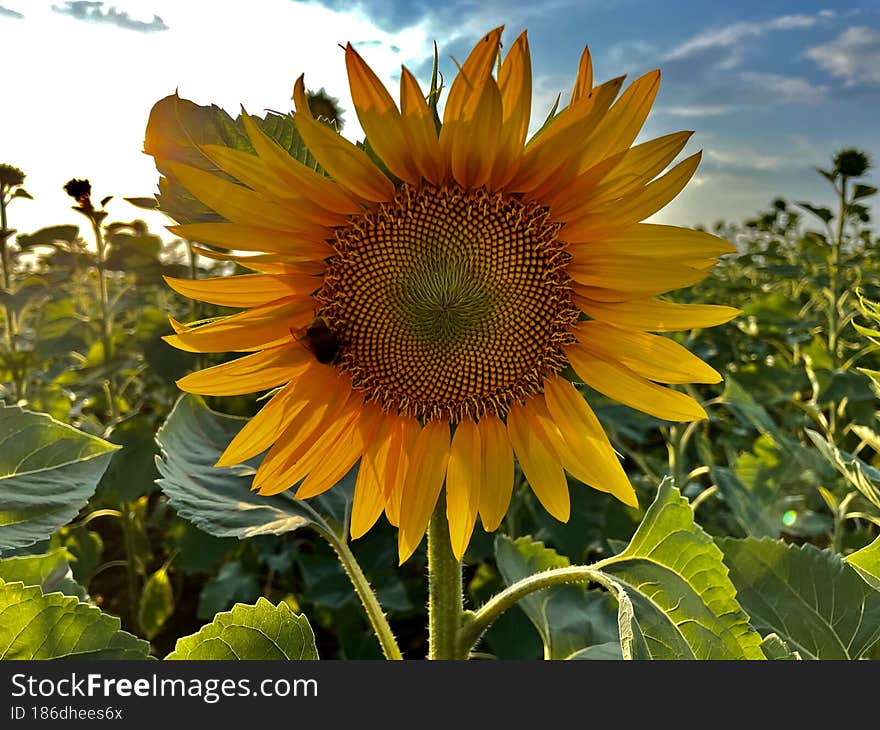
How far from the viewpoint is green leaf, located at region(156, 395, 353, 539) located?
875 millimetres

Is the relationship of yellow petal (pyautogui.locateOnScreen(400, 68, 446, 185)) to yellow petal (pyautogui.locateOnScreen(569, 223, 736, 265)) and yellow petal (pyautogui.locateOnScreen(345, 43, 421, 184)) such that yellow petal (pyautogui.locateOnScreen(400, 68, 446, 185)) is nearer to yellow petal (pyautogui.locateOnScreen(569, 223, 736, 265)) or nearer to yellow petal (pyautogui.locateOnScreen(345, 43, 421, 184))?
yellow petal (pyautogui.locateOnScreen(345, 43, 421, 184))

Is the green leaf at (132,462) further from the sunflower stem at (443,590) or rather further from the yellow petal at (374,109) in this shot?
the yellow petal at (374,109)

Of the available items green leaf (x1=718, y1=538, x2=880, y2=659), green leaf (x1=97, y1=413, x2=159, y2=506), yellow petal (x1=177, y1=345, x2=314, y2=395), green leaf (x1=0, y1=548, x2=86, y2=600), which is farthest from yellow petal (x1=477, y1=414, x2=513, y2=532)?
green leaf (x1=97, y1=413, x2=159, y2=506)

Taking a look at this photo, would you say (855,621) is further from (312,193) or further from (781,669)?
(312,193)

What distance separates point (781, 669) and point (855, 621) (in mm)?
249

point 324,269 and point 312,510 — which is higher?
point 324,269

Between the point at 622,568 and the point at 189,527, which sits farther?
the point at 189,527

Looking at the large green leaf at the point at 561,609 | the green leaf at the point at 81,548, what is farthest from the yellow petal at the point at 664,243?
the green leaf at the point at 81,548

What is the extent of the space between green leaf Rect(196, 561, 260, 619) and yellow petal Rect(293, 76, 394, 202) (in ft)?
5.30

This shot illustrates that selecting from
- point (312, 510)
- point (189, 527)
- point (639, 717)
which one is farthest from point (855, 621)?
point (189, 527)

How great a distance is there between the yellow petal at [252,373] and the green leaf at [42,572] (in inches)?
11.9

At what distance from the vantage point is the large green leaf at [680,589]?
726 millimetres

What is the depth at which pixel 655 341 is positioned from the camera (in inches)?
31.3

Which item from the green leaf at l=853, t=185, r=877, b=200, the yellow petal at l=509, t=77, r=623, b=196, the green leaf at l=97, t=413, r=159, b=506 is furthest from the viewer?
the green leaf at l=853, t=185, r=877, b=200
